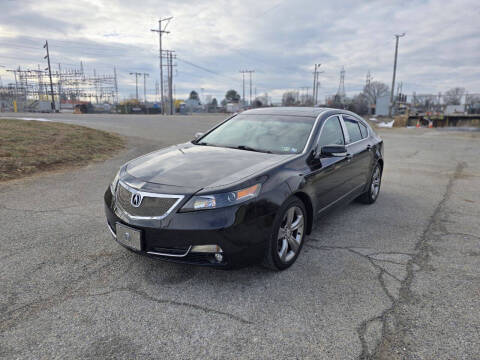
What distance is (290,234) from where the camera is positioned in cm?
341

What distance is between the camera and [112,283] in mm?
3072

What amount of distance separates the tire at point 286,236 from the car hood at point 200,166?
473 millimetres

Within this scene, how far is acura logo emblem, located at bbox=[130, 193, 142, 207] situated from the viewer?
3.00 m

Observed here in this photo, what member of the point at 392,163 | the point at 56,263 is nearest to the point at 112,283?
the point at 56,263

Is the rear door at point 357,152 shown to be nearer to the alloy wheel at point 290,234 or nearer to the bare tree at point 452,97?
the alloy wheel at point 290,234

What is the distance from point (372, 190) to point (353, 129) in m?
1.17

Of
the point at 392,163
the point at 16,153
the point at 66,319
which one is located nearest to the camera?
the point at 66,319

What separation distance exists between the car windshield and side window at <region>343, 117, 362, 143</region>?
100 centimetres

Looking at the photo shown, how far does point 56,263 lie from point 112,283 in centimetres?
78

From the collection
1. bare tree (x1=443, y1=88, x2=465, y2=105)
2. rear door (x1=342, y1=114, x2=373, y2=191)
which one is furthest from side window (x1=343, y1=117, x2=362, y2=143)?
bare tree (x1=443, y1=88, x2=465, y2=105)

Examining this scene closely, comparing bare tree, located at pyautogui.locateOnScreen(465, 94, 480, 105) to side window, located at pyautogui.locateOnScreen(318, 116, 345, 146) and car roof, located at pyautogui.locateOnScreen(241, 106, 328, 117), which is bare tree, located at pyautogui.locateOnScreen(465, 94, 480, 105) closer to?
side window, located at pyautogui.locateOnScreen(318, 116, 345, 146)

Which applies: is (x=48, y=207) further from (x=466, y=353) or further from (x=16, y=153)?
(x=466, y=353)

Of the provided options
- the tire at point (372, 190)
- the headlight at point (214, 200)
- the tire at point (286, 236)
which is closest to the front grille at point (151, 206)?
the headlight at point (214, 200)

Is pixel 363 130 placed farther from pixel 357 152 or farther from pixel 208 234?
pixel 208 234
